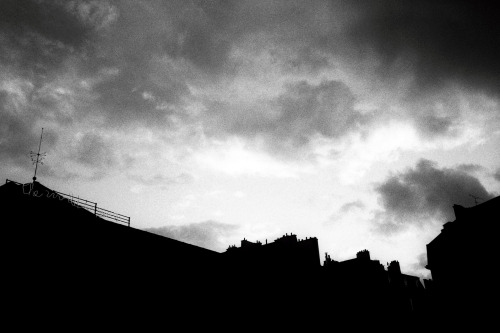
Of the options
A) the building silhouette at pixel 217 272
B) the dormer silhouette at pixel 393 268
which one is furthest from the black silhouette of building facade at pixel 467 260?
the dormer silhouette at pixel 393 268

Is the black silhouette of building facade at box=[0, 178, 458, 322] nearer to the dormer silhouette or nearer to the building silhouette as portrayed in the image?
the building silhouette

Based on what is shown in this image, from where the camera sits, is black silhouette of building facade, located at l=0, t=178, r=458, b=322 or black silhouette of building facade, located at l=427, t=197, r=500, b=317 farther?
black silhouette of building facade, located at l=427, t=197, r=500, b=317

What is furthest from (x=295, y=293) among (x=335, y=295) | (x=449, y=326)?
(x=449, y=326)

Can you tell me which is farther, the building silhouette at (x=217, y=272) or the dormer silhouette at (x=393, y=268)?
the dormer silhouette at (x=393, y=268)

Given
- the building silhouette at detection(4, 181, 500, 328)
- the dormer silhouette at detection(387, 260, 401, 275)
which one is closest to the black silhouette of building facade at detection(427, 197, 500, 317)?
the building silhouette at detection(4, 181, 500, 328)

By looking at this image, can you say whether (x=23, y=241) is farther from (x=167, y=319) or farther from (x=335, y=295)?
(x=335, y=295)

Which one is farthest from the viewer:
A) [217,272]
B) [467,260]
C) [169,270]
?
[467,260]

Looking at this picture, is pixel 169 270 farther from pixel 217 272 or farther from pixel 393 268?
pixel 393 268

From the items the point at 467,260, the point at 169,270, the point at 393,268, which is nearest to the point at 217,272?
the point at 169,270

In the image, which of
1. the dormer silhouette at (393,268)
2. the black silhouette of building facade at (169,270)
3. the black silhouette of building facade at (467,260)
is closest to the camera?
the black silhouette of building facade at (169,270)

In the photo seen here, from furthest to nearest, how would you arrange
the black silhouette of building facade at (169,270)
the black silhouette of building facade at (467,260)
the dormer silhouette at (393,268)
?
the dormer silhouette at (393,268)
the black silhouette of building facade at (467,260)
the black silhouette of building facade at (169,270)

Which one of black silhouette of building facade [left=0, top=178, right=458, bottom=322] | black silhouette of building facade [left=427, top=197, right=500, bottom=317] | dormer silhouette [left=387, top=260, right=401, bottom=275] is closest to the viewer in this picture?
black silhouette of building facade [left=0, top=178, right=458, bottom=322]

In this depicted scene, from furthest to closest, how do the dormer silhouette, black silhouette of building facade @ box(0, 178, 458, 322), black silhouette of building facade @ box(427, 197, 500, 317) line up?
the dormer silhouette, black silhouette of building facade @ box(427, 197, 500, 317), black silhouette of building facade @ box(0, 178, 458, 322)

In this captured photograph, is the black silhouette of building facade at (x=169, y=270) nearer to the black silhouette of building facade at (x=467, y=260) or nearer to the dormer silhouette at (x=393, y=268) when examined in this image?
the black silhouette of building facade at (x=467, y=260)
